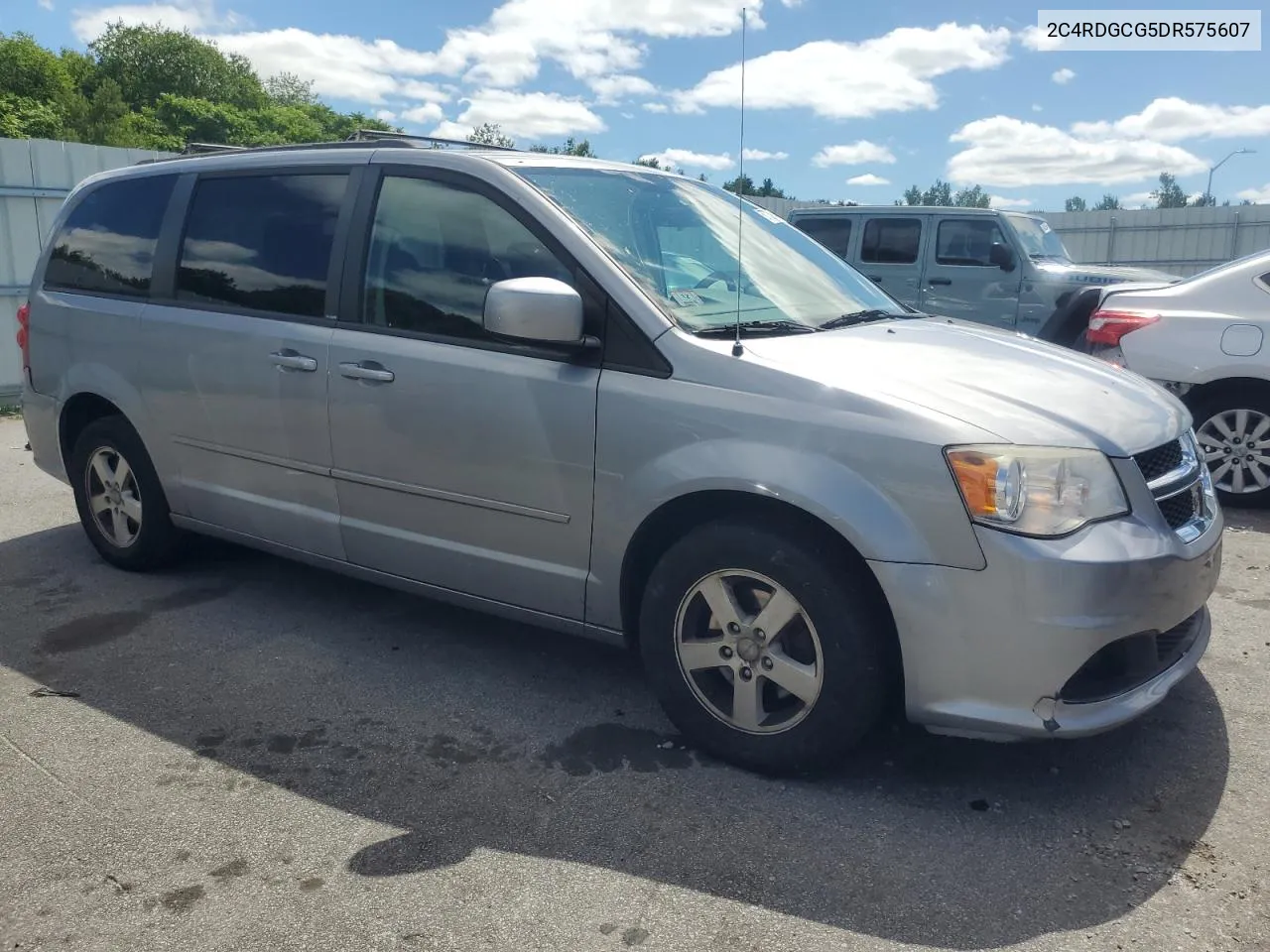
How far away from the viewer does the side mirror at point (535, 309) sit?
3.14 meters

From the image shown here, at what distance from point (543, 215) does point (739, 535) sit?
4.17 ft

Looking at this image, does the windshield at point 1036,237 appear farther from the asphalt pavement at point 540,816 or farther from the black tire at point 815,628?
the black tire at point 815,628

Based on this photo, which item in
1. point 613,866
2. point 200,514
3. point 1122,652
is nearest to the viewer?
point 613,866

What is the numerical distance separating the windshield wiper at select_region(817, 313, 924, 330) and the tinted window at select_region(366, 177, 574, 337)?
0.93m

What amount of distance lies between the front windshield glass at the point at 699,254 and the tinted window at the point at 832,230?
7.92 m

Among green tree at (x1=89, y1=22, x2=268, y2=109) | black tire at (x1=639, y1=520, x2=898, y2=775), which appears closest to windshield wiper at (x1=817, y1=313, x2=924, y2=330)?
black tire at (x1=639, y1=520, x2=898, y2=775)

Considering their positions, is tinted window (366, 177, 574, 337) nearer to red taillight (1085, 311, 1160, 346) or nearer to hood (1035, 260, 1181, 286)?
red taillight (1085, 311, 1160, 346)

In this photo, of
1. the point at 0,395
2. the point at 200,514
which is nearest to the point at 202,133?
the point at 0,395

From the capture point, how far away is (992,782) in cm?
312

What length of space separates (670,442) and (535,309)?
56 cm

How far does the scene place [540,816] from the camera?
2.95 meters

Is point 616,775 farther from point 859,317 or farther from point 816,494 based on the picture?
point 859,317

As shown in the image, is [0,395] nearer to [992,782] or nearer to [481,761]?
[481,761]

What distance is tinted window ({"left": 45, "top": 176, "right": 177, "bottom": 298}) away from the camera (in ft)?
15.5
